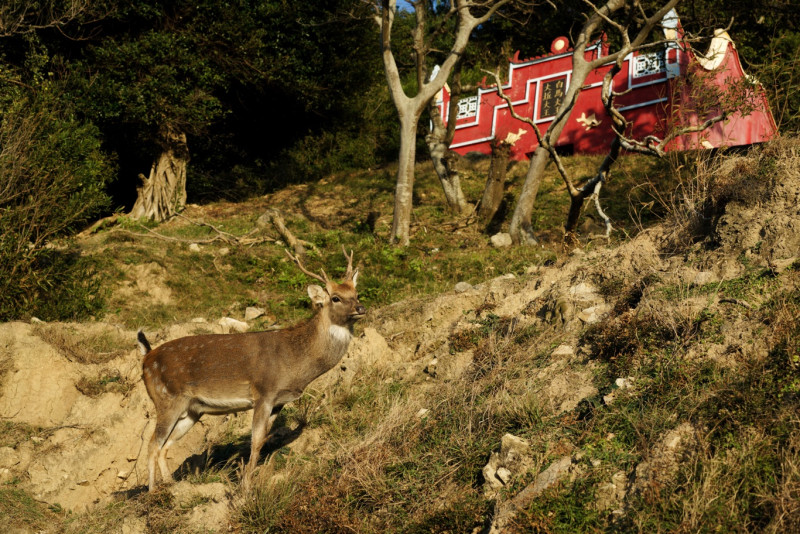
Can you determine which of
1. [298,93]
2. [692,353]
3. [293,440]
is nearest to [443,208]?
[298,93]

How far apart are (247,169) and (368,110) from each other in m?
4.93

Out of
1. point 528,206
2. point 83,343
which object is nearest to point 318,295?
point 83,343

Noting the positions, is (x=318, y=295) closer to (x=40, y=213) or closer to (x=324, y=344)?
(x=324, y=344)

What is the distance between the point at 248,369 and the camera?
374 inches

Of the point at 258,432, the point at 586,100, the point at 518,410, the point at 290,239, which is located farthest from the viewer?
the point at 586,100

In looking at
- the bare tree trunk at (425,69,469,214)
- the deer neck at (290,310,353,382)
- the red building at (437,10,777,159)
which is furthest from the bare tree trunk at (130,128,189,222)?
the deer neck at (290,310,353,382)

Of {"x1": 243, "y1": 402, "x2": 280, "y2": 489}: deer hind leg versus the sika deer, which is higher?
the sika deer

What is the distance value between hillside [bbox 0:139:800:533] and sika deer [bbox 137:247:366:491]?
28.4 inches

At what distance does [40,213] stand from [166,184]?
8.65 metres

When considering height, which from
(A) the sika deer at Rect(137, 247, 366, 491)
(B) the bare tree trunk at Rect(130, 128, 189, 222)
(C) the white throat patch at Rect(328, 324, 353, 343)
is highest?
(B) the bare tree trunk at Rect(130, 128, 189, 222)

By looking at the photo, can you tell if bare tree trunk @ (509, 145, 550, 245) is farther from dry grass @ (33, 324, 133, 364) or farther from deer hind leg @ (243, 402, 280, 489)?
deer hind leg @ (243, 402, 280, 489)

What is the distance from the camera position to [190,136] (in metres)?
28.0

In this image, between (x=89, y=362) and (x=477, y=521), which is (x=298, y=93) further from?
(x=477, y=521)

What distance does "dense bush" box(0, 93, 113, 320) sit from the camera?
16.1 m
